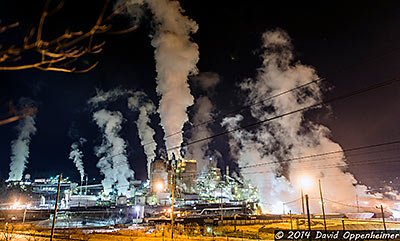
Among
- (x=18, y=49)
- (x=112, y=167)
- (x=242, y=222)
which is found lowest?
(x=242, y=222)

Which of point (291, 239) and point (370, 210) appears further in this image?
point (370, 210)

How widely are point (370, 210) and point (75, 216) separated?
92514 millimetres

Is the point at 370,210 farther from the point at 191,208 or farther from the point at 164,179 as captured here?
the point at 164,179

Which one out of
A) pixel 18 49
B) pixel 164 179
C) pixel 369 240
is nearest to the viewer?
pixel 18 49

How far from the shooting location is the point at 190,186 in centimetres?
9869

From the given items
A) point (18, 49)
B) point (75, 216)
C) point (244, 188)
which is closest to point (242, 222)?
point (75, 216)

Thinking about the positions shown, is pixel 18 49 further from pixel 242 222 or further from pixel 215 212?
pixel 215 212

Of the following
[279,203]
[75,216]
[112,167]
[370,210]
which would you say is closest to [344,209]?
[370,210]

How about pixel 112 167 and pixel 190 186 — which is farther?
pixel 112 167

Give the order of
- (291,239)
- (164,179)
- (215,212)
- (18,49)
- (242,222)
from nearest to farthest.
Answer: (18,49) < (291,239) < (242,222) < (215,212) < (164,179)

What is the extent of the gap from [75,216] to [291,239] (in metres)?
60.5

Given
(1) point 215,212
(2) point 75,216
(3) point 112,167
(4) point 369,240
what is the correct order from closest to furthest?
(4) point 369,240 → (2) point 75,216 → (1) point 215,212 → (3) point 112,167

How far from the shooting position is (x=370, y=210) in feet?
260

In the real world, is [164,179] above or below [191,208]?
above
